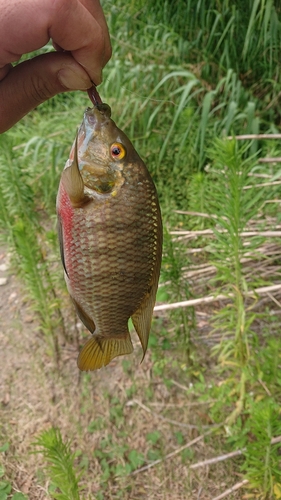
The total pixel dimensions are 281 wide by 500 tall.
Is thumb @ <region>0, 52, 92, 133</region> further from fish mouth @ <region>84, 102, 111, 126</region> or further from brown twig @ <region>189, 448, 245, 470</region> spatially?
brown twig @ <region>189, 448, 245, 470</region>

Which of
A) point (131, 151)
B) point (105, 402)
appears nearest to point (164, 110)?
point (105, 402)

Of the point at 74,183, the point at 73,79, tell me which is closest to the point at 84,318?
the point at 74,183

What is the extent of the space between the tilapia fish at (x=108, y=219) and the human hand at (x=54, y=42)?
0.17 m

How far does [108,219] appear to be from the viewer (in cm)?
104

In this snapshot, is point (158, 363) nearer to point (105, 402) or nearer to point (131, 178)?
point (105, 402)

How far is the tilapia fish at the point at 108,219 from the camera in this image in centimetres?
104

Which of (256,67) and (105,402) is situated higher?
(256,67)

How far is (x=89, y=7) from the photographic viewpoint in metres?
1.18

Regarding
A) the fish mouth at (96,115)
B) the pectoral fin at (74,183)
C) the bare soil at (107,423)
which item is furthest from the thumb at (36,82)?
the bare soil at (107,423)

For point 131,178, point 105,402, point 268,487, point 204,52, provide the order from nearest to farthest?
point 131,178 → point 268,487 → point 105,402 → point 204,52

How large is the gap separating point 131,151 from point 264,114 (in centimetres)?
239

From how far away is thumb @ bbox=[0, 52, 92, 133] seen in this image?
1180mm

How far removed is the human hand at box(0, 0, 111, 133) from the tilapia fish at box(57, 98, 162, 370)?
0.17m

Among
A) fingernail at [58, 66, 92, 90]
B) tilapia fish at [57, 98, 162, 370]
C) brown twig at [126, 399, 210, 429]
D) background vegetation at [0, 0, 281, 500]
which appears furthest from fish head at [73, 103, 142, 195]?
brown twig at [126, 399, 210, 429]
